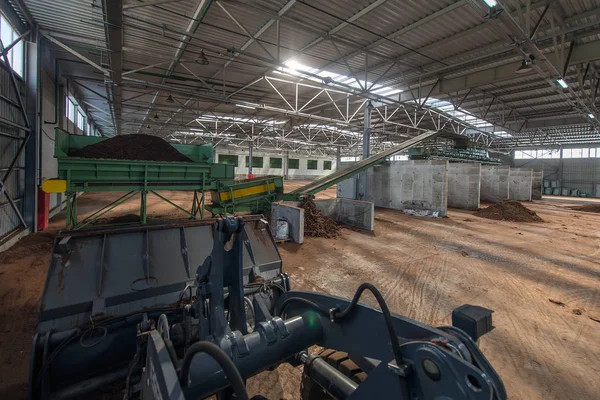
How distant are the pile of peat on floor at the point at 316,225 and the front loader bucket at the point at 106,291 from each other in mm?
4636

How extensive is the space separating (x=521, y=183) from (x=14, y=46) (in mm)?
25565

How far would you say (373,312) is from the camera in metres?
1.35

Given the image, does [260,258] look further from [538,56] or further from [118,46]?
[538,56]

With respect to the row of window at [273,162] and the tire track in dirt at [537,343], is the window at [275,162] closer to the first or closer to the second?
the row of window at [273,162]

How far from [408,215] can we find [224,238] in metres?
11.8

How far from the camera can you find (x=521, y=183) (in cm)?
1878

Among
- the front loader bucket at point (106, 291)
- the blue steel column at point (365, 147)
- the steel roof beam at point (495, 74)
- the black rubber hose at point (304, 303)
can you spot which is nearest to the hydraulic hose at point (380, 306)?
the black rubber hose at point (304, 303)

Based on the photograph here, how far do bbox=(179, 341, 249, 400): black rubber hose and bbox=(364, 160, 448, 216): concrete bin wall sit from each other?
1104cm

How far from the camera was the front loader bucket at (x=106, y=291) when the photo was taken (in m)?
2.01

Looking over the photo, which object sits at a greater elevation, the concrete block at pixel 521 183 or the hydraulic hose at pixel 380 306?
the concrete block at pixel 521 183

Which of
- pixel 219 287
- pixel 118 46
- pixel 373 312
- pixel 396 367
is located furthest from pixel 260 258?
pixel 118 46

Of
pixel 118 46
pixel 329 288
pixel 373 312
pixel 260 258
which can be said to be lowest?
pixel 329 288

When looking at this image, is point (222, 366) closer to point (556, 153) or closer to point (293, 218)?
point (293, 218)

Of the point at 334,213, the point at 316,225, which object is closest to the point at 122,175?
the point at 316,225
